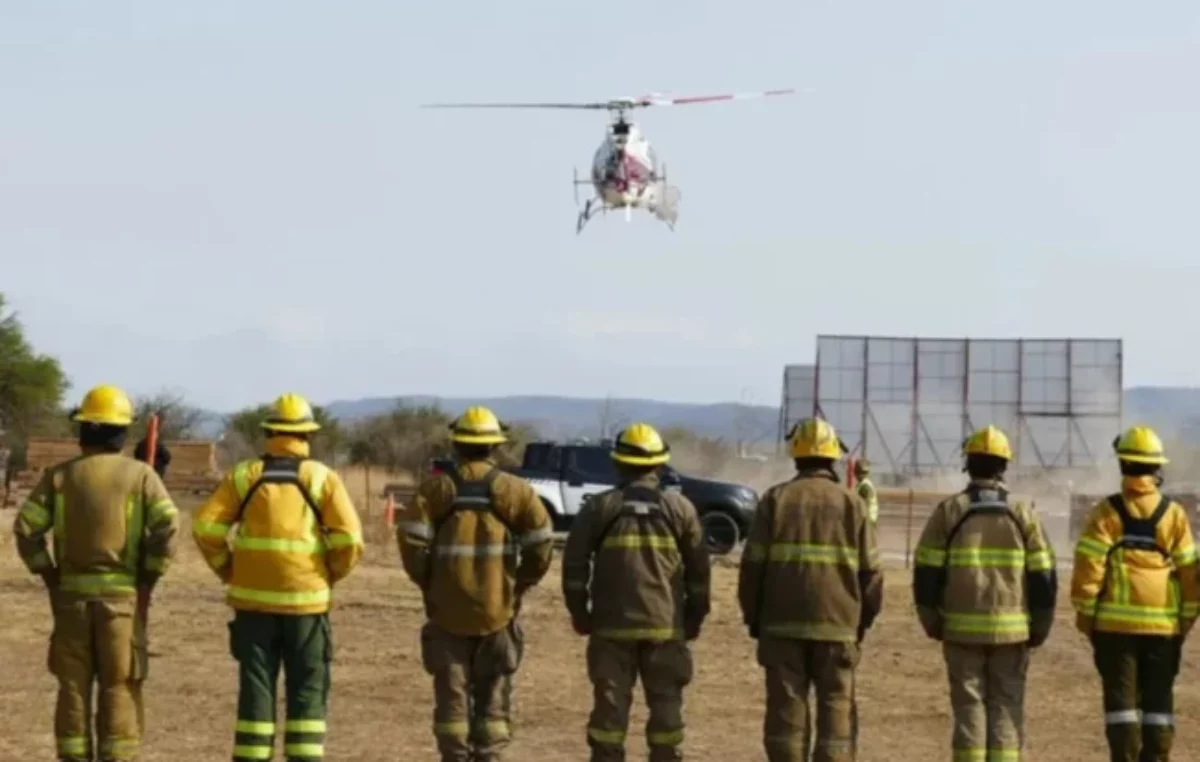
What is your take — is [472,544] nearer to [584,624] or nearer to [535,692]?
[584,624]

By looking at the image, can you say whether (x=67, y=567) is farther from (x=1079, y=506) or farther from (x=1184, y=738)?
(x=1079, y=506)

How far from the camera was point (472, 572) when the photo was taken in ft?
33.5

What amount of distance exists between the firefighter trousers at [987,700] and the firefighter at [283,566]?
2895mm

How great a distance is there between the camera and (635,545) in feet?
33.3

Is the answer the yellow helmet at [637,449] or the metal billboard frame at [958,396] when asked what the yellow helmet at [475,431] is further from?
the metal billboard frame at [958,396]

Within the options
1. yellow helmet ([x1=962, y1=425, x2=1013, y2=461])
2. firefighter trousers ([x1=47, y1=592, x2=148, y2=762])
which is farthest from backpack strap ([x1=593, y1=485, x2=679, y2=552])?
firefighter trousers ([x1=47, y1=592, x2=148, y2=762])

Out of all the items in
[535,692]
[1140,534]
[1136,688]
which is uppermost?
[1140,534]

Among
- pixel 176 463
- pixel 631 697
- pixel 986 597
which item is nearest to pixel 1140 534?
pixel 986 597

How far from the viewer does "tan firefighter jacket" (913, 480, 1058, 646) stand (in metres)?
10.1

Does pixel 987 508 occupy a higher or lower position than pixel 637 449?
lower

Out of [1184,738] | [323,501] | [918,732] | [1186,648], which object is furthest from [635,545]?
[1186,648]

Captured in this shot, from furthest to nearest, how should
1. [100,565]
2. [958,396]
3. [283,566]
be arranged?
[958,396]
[100,565]
[283,566]

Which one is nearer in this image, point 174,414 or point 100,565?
point 100,565

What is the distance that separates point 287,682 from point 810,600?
8.04ft
